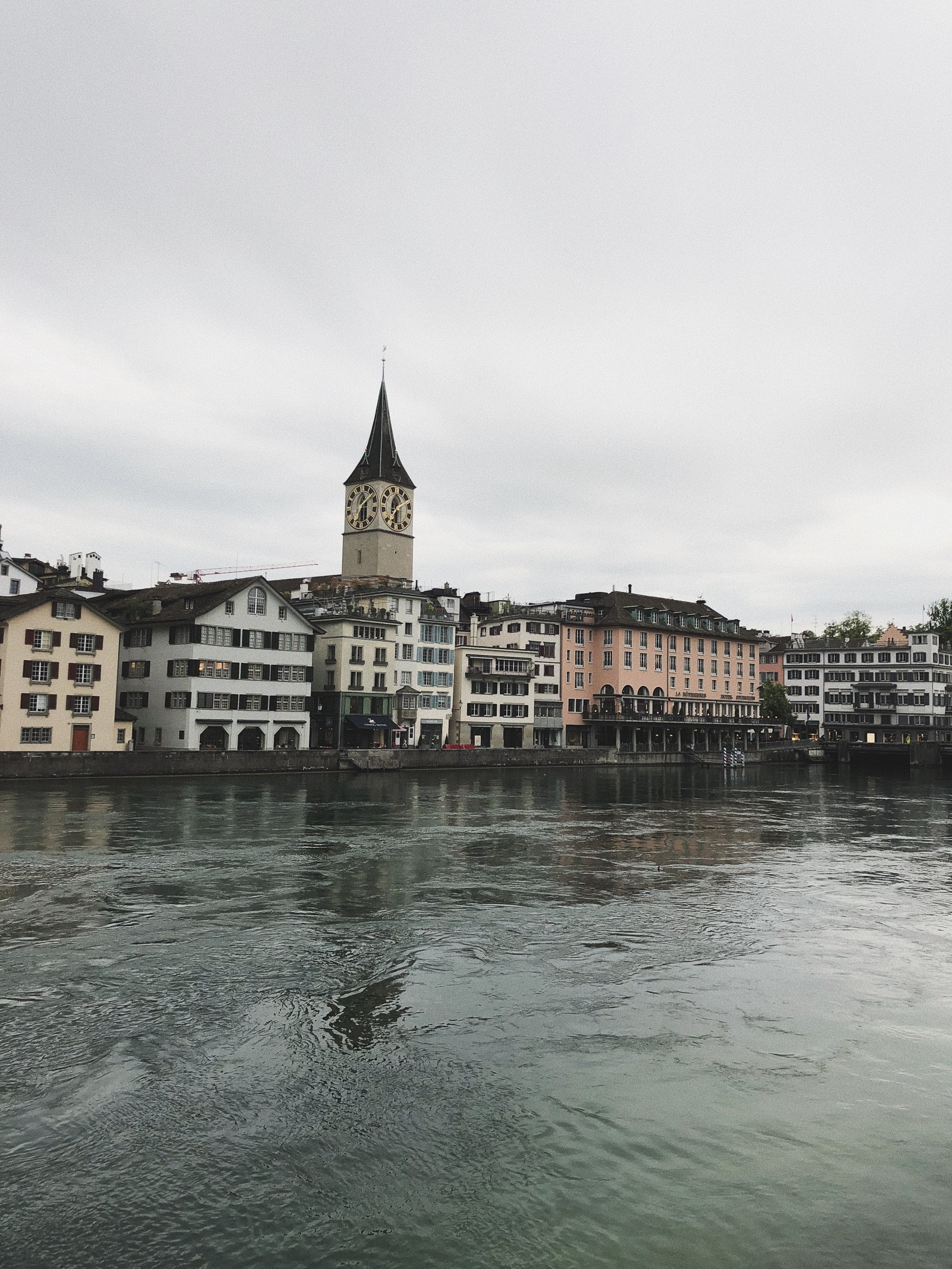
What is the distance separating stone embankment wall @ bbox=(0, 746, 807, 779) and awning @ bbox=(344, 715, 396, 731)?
5785mm

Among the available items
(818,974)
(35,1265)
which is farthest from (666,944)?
(35,1265)

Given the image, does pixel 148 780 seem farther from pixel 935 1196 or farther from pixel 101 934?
pixel 935 1196

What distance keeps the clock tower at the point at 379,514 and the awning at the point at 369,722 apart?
3357 cm

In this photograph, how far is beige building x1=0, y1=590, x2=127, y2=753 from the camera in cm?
6531

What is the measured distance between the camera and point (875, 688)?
5512 inches

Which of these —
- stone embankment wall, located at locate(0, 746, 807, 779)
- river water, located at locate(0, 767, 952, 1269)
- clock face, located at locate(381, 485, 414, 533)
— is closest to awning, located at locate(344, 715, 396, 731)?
stone embankment wall, located at locate(0, 746, 807, 779)

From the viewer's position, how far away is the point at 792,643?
156 metres

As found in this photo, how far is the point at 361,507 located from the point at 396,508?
4577mm

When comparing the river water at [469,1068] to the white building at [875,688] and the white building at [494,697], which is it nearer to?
the white building at [494,697]

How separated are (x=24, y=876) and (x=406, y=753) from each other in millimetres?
55504

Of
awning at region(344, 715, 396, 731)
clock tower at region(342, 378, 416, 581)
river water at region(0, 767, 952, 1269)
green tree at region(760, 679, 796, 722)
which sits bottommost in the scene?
river water at region(0, 767, 952, 1269)

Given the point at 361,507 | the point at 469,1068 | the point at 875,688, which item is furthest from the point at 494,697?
the point at 469,1068

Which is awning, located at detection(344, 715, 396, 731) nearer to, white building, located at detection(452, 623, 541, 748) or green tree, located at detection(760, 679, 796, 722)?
white building, located at detection(452, 623, 541, 748)

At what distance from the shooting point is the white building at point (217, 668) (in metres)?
75.6
